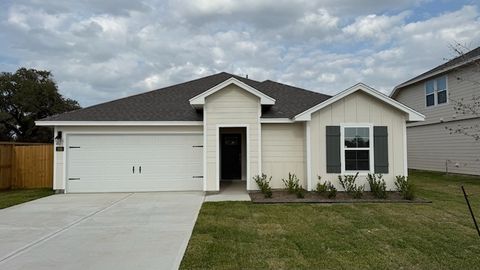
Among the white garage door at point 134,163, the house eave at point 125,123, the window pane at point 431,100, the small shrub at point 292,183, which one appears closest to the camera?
the small shrub at point 292,183

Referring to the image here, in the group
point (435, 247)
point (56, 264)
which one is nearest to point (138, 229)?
point (56, 264)

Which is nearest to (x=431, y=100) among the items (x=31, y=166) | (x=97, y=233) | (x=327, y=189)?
(x=327, y=189)

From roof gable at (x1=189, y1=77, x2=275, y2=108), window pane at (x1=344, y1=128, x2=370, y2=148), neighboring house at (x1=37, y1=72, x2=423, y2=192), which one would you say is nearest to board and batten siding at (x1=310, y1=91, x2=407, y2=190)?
neighboring house at (x1=37, y1=72, x2=423, y2=192)

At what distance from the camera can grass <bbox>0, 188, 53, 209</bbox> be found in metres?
10.8

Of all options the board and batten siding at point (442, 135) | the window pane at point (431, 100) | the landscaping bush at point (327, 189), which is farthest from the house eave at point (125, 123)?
the window pane at point (431, 100)

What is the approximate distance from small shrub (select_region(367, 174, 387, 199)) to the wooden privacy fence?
39.1 feet

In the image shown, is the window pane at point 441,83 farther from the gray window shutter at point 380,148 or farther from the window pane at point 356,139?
the window pane at point 356,139

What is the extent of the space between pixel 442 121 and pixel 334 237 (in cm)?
1480

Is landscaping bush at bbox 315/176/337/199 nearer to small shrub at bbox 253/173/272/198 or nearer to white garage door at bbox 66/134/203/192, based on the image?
small shrub at bbox 253/173/272/198

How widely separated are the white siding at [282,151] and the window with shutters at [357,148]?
1465mm

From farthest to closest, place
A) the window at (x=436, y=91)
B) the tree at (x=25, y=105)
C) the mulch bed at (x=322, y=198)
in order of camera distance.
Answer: the tree at (x=25, y=105) < the window at (x=436, y=91) < the mulch bed at (x=322, y=198)

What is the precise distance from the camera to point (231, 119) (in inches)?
475

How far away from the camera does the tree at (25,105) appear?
132 feet

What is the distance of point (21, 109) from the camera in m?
40.9
